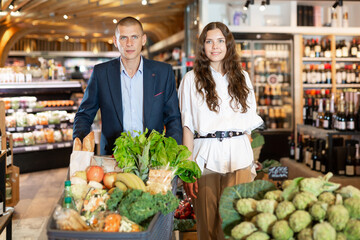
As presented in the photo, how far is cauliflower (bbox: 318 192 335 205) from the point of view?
153 cm

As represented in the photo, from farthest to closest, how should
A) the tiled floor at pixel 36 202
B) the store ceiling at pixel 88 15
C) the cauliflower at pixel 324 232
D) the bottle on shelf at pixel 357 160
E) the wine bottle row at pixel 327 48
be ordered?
the store ceiling at pixel 88 15 → the wine bottle row at pixel 327 48 → the bottle on shelf at pixel 357 160 → the tiled floor at pixel 36 202 → the cauliflower at pixel 324 232

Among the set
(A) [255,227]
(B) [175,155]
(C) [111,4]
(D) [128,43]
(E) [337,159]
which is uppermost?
(C) [111,4]

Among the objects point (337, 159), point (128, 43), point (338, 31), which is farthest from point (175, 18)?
point (128, 43)

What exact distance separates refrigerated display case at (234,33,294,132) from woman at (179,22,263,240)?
5.70 metres

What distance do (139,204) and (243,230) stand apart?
0.35 metres

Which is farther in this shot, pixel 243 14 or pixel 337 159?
pixel 243 14

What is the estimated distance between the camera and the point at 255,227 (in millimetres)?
1490

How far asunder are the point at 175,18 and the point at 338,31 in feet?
15.2

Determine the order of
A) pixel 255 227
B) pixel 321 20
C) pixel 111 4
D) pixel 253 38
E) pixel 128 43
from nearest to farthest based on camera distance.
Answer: pixel 255 227
pixel 128 43
pixel 253 38
pixel 321 20
pixel 111 4

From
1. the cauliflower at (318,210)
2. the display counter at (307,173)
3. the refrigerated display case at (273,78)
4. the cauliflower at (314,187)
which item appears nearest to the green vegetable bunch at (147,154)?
the cauliflower at (314,187)

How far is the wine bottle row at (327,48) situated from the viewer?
28.1 ft

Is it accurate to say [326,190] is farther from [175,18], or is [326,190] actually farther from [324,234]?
[175,18]

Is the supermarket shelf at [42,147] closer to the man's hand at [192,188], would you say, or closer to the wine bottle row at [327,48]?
the wine bottle row at [327,48]

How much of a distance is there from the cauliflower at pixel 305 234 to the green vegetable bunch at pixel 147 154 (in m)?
0.69
